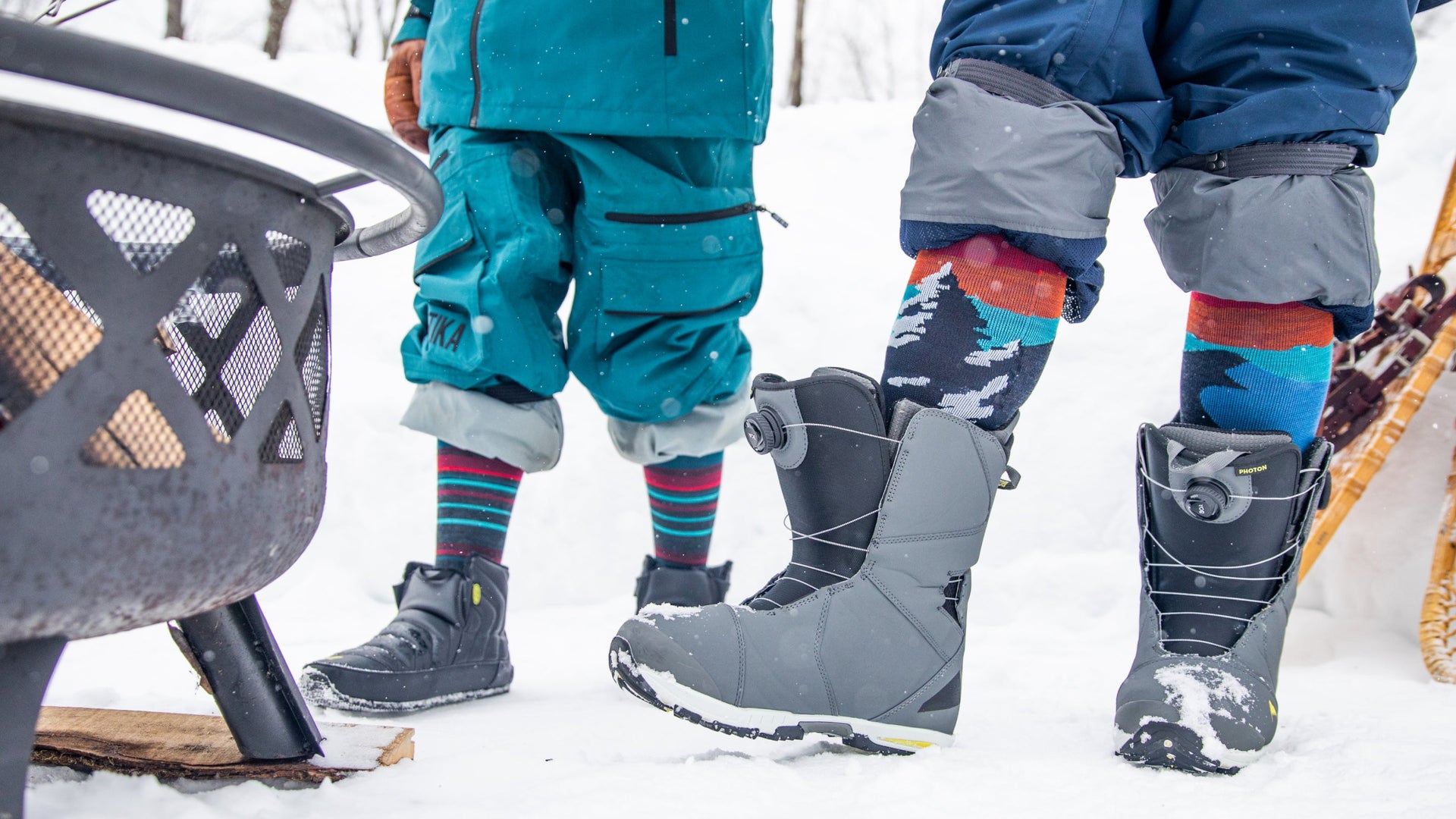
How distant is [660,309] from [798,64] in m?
11.0

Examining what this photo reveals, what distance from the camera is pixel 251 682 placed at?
0.84 m

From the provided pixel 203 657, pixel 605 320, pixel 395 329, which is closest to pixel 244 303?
pixel 203 657

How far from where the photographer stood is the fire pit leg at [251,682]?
828 mm

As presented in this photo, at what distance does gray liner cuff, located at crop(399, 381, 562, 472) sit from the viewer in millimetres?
1462

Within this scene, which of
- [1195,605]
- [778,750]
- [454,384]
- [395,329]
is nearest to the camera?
[778,750]

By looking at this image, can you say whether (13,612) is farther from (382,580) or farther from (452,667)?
(382,580)

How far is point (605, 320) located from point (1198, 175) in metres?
0.93

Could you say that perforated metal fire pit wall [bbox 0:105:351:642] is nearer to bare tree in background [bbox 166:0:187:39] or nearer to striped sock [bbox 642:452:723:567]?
striped sock [bbox 642:452:723:567]

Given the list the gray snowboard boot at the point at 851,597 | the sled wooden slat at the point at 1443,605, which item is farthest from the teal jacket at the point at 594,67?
the sled wooden slat at the point at 1443,605

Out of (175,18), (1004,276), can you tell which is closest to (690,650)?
(1004,276)

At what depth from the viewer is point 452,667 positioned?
135 centimetres

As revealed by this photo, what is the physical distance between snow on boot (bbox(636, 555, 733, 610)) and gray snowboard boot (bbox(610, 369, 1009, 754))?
663 mm

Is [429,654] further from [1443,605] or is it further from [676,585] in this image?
[1443,605]

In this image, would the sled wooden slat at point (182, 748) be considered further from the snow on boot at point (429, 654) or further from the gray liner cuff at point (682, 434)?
the gray liner cuff at point (682, 434)
